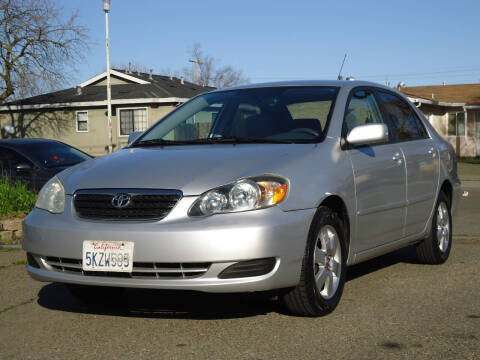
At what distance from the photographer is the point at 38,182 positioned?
10.0m

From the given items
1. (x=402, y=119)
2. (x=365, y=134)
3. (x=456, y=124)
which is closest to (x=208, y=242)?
(x=365, y=134)

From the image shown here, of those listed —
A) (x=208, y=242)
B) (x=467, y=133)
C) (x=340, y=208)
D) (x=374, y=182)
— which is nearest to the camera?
(x=208, y=242)

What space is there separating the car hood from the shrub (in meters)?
4.49

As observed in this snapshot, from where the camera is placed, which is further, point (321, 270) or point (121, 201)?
point (321, 270)

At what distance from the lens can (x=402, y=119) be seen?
6.55m

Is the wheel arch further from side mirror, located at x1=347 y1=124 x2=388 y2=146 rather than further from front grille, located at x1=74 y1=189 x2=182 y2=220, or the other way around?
front grille, located at x1=74 y1=189 x2=182 y2=220

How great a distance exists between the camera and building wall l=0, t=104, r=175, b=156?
35.3 metres

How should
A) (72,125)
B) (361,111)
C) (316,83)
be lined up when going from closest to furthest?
1. (361,111)
2. (316,83)
3. (72,125)

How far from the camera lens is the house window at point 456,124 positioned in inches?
1521

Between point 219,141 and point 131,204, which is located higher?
point 219,141

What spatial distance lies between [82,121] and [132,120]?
310 centimetres

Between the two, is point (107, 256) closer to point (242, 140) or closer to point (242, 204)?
point (242, 204)

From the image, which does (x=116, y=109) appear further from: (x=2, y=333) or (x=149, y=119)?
(x=2, y=333)

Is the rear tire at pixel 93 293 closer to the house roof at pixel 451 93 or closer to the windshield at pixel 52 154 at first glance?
the windshield at pixel 52 154
